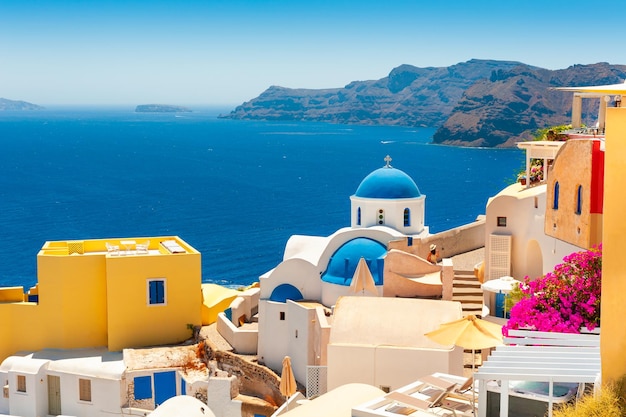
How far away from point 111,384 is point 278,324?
528 cm

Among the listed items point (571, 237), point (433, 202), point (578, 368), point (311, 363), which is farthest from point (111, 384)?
point (433, 202)

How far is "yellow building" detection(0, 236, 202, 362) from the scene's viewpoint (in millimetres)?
27188

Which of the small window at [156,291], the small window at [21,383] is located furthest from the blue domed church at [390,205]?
the small window at [21,383]

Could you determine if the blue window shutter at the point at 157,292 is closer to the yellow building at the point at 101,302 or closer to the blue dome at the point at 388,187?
the yellow building at the point at 101,302

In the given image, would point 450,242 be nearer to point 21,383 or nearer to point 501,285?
point 501,285

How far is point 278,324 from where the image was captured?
81.5ft

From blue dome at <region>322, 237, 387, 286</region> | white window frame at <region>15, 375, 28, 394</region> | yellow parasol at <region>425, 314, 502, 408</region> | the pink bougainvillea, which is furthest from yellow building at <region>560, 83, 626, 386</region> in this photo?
white window frame at <region>15, 375, 28, 394</region>

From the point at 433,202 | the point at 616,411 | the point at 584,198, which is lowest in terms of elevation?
the point at 433,202

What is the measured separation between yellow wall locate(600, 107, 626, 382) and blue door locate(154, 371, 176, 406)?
16.4 metres

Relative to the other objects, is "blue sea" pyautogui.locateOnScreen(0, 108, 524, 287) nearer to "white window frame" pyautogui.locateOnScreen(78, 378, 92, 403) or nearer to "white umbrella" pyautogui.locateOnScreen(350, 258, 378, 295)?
"white window frame" pyautogui.locateOnScreen(78, 378, 92, 403)

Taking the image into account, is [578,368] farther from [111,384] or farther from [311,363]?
[111,384]

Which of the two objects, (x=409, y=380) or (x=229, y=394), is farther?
(x=229, y=394)

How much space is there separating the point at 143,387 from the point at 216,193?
8369 cm

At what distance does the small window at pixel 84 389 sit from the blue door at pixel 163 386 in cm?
200
